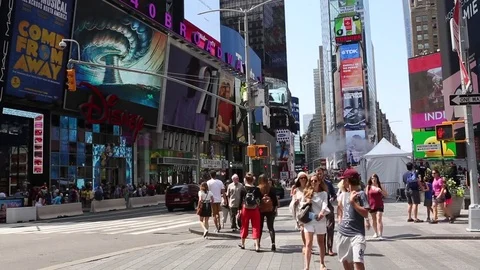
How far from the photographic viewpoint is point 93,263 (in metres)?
10.4

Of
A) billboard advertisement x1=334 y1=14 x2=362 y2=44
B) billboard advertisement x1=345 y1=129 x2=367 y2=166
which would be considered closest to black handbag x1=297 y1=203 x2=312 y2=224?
billboard advertisement x1=345 y1=129 x2=367 y2=166

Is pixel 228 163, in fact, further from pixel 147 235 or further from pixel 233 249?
pixel 233 249

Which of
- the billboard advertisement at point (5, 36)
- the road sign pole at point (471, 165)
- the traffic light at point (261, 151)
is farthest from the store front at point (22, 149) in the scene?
the road sign pole at point (471, 165)

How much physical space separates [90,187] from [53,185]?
11.3 ft

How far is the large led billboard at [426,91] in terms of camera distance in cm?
7250

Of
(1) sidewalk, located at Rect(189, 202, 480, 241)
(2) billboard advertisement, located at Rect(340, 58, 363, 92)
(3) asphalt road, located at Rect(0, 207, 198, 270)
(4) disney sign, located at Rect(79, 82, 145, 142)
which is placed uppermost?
(2) billboard advertisement, located at Rect(340, 58, 363, 92)

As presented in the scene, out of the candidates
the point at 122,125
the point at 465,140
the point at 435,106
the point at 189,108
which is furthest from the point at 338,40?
the point at 465,140

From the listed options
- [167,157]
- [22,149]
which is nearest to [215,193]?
[22,149]

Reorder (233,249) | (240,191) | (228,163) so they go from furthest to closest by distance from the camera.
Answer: (228,163), (240,191), (233,249)

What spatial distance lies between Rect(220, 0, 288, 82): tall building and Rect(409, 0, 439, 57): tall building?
38.4 meters

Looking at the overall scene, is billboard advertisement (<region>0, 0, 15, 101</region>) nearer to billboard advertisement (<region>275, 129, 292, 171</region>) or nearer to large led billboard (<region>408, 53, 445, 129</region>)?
large led billboard (<region>408, 53, 445, 129</region>)

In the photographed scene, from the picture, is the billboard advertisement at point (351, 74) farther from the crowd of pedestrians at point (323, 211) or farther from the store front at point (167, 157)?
the crowd of pedestrians at point (323, 211)

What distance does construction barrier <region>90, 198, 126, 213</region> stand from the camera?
1255 inches

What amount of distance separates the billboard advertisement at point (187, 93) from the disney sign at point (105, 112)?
5.92 m
